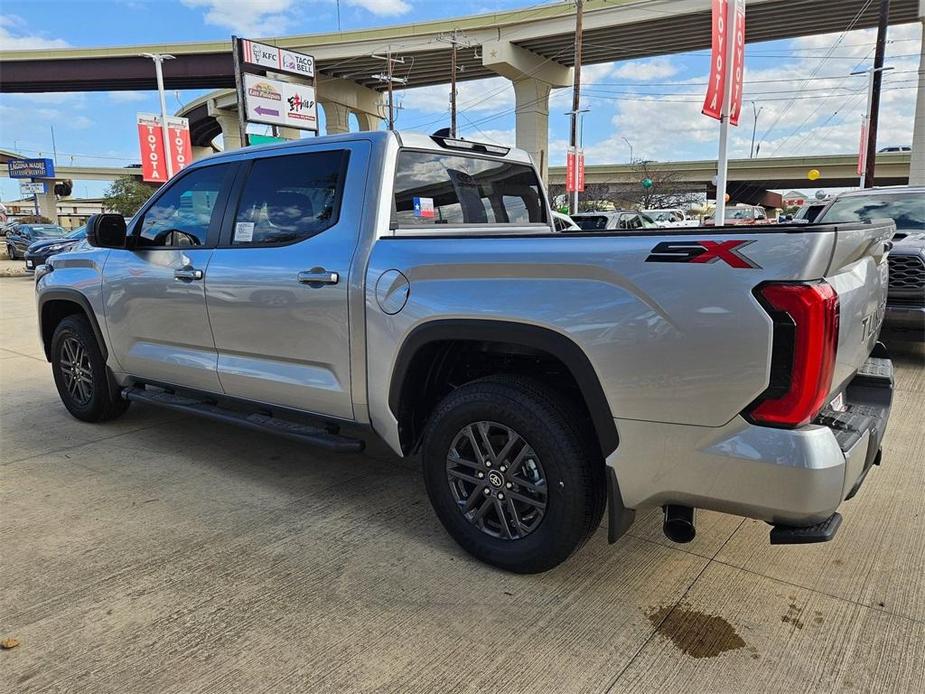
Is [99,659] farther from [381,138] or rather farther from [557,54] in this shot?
[557,54]

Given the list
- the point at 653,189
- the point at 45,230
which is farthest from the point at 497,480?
the point at 653,189

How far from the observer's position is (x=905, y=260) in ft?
21.9

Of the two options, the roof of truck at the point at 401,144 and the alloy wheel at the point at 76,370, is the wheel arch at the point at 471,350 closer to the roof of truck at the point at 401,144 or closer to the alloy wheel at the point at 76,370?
the roof of truck at the point at 401,144

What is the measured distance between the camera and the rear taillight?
205 cm

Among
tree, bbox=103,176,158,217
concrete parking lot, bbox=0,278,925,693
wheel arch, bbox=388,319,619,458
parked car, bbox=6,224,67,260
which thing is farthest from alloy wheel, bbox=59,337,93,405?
tree, bbox=103,176,158,217

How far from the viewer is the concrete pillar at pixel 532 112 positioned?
40.6 m

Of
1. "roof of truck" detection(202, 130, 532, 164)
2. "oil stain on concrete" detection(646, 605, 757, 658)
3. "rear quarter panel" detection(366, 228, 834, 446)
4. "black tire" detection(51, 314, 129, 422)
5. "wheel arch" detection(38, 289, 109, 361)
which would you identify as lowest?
"oil stain on concrete" detection(646, 605, 757, 658)

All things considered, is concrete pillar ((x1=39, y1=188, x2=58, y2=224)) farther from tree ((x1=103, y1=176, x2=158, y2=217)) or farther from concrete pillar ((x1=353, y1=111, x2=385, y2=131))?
concrete pillar ((x1=353, y1=111, x2=385, y2=131))

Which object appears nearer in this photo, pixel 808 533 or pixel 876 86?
pixel 808 533

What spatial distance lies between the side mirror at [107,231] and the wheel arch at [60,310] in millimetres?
675

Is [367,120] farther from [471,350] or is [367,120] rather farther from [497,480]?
[497,480]

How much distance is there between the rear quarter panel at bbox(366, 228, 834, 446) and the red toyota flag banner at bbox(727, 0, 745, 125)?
8803mm

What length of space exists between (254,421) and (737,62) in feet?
31.4

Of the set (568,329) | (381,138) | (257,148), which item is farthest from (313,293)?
(568,329)
